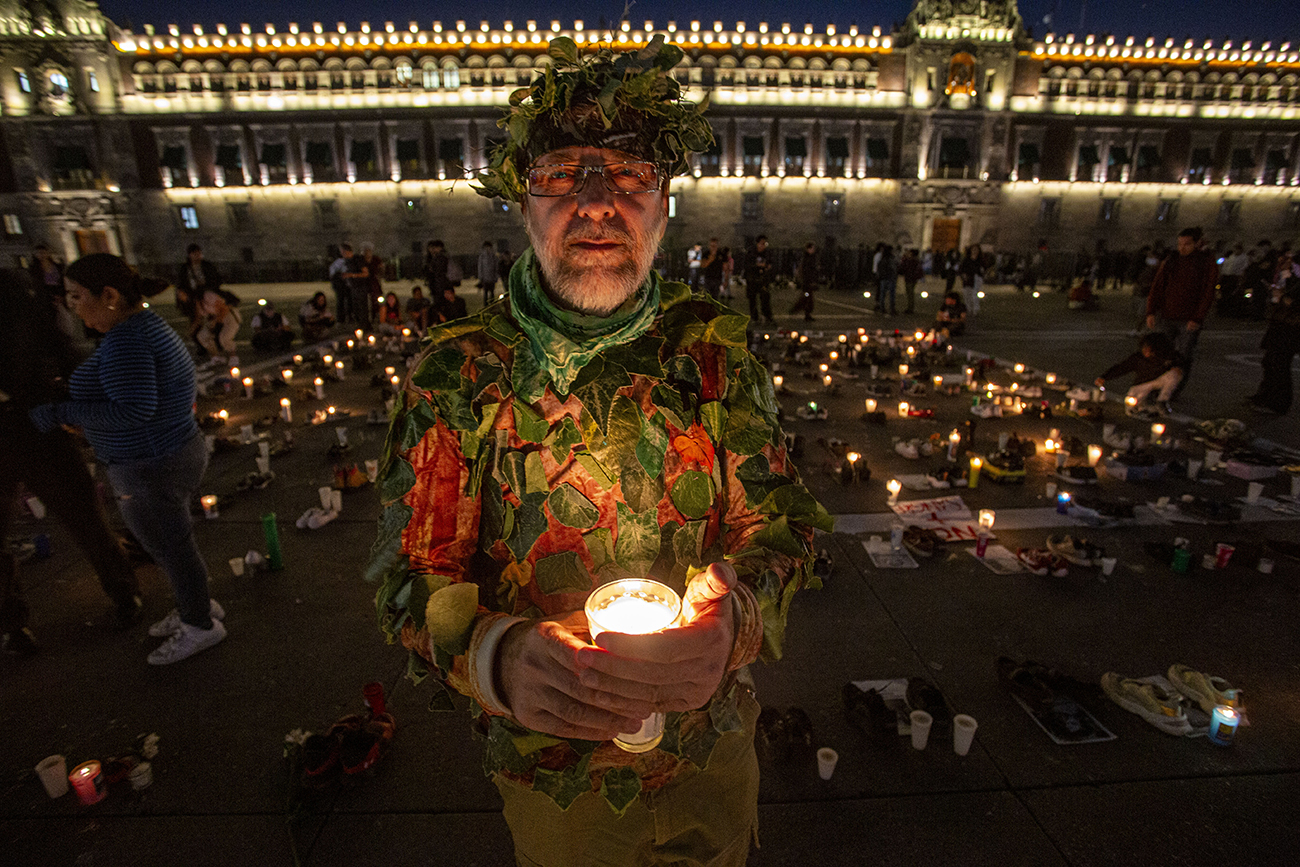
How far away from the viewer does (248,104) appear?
3934cm

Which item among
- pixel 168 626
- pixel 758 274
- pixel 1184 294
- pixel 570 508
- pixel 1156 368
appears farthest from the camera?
pixel 758 274

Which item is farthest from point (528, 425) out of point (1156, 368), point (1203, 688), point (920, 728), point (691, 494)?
point (1156, 368)

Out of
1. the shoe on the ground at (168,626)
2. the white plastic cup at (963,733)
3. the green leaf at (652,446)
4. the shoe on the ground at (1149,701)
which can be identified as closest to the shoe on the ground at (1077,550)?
the shoe on the ground at (1149,701)

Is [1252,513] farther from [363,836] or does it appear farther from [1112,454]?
[363,836]

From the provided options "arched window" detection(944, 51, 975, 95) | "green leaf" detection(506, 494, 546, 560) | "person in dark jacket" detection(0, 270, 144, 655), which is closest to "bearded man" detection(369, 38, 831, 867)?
"green leaf" detection(506, 494, 546, 560)

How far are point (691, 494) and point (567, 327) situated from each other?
548 millimetres

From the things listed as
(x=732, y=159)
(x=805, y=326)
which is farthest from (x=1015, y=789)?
(x=732, y=159)

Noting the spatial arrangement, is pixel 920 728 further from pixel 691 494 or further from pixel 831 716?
pixel 691 494

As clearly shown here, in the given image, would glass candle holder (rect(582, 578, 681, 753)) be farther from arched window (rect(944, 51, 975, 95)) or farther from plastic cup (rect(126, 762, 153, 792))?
arched window (rect(944, 51, 975, 95))

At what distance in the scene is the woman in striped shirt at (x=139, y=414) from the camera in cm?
335

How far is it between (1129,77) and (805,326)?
43296 mm

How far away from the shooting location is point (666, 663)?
1253 millimetres

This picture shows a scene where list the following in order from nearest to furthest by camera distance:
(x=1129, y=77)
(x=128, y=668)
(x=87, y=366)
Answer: (x=87, y=366) → (x=128, y=668) → (x=1129, y=77)

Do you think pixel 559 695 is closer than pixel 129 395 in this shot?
Yes
